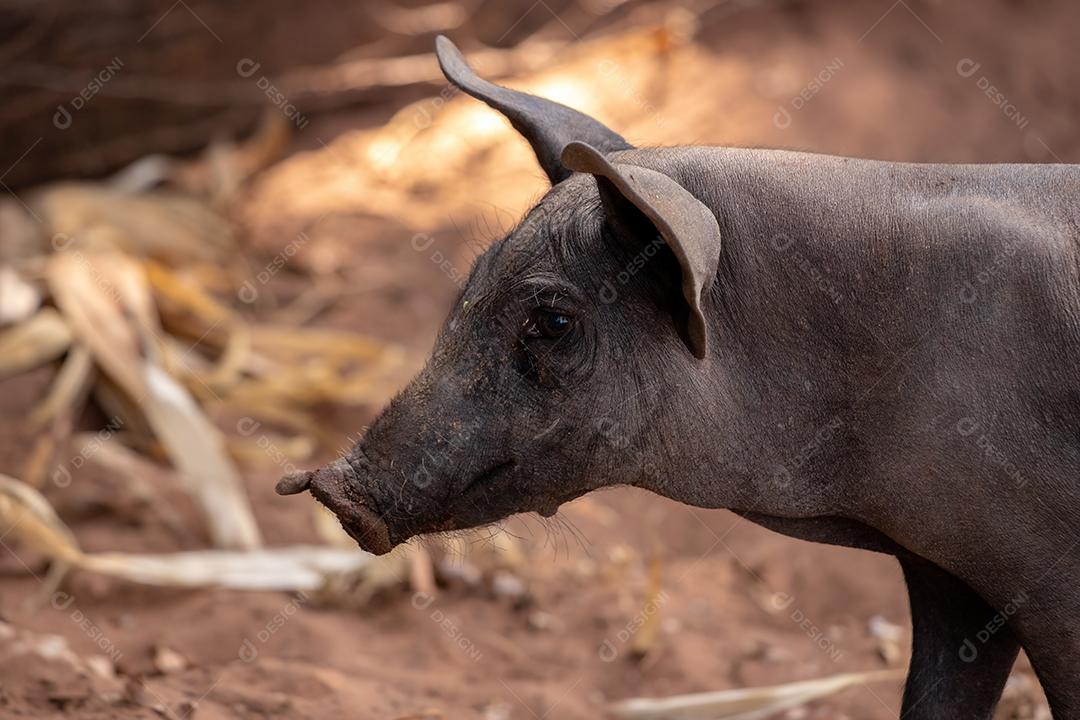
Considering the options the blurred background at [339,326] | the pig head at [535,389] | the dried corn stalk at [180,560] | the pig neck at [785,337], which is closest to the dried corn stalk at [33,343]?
the blurred background at [339,326]

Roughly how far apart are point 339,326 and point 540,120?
13.6 ft

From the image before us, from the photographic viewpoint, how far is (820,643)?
5.31m

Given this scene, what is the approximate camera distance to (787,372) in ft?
10.5

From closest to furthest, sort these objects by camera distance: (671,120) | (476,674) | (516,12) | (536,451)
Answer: (536,451), (476,674), (671,120), (516,12)

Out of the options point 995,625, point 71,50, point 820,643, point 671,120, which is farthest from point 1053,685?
point 71,50

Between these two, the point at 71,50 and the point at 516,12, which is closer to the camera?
the point at 71,50

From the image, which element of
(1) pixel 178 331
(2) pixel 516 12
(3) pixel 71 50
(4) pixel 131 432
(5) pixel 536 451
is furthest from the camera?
(2) pixel 516 12

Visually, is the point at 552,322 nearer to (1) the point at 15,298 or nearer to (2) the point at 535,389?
(2) the point at 535,389

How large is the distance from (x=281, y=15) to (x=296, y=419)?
3.37 metres

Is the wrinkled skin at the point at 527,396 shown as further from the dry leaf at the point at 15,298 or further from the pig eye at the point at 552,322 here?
the dry leaf at the point at 15,298

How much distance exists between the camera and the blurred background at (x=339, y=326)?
501 centimetres

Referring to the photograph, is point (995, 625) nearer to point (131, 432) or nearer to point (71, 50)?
point (131, 432)

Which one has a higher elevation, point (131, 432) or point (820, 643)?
point (131, 432)

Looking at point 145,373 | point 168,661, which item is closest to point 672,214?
point 168,661
